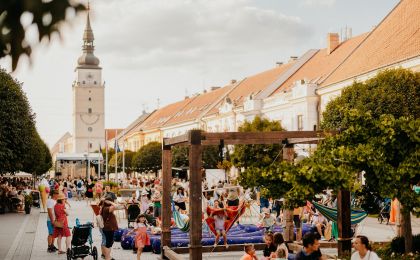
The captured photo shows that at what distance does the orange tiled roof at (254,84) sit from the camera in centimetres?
6862

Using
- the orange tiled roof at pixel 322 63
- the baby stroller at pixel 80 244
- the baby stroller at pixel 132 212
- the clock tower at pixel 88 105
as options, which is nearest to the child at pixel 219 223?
the baby stroller at pixel 80 244

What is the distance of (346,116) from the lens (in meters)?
12.3

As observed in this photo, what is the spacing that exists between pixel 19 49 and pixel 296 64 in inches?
2563

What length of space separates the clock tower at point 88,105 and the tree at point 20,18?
147 metres

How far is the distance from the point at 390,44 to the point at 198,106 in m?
49.9

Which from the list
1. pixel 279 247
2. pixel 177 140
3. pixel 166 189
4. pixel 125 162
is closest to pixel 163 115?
pixel 125 162

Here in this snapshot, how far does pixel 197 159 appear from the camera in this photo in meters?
13.4

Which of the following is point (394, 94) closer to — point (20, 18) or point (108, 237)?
point (108, 237)

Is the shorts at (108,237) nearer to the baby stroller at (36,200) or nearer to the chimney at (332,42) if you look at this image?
the baby stroller at (36,200)

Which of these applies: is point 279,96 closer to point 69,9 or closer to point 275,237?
point 275,237

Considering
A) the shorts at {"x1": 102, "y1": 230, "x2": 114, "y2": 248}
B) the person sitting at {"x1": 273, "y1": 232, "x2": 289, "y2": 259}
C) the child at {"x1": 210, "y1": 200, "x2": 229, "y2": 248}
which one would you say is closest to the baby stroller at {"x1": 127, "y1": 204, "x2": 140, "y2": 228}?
the child at {"x1": 210, "y1": 200, "x2": 229, "y2": 248}

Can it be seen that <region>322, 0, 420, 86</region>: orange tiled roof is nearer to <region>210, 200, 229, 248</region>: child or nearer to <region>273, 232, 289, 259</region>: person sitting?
<region>210, 200, 229, 248</region>: child

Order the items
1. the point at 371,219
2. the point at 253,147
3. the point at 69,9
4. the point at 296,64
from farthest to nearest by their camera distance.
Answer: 1. the point at 296,64
2. the point at 253,147
3. the point at 371,219
4. the point at 69,9

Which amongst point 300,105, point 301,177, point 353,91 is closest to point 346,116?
point 301,177
